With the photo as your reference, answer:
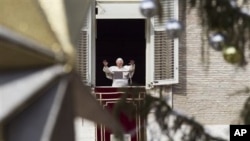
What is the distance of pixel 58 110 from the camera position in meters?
3.00

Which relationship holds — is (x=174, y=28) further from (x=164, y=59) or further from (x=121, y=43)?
(x=121, y=43)

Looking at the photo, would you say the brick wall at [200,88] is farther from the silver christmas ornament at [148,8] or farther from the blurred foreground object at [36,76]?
the blurred foreground object at [36,76]

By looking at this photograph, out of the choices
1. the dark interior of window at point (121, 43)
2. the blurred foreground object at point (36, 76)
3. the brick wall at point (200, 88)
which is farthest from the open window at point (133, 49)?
the blurred foreground object at point (36, 76)

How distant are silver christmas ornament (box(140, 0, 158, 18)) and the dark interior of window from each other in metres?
6.46

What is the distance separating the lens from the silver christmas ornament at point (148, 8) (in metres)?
3.12

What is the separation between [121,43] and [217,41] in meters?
7.49

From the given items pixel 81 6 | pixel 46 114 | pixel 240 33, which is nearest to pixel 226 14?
pixel 240 33

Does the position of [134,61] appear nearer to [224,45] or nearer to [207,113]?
[207,113]

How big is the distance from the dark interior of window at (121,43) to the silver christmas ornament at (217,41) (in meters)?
6.50

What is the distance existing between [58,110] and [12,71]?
21cm

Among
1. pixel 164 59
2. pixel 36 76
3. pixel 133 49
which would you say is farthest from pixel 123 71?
pixel 36 76

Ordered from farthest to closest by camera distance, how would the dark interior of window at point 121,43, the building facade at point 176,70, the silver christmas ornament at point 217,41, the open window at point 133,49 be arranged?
the dark interior of window at point 121,43 → the open window at point 133,49 → the building facade at point 176,70 → the silver christmas ornament at point 217,41

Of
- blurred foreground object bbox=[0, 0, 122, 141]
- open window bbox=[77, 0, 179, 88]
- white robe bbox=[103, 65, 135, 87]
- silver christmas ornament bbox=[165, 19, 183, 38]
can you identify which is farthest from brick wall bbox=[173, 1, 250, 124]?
blurred foreground object bbox=[0, 0, 122, 141]

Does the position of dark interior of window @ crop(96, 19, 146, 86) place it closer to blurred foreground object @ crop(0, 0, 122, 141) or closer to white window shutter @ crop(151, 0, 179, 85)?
white window shutter @ crop(151, 0, 179, 85)
